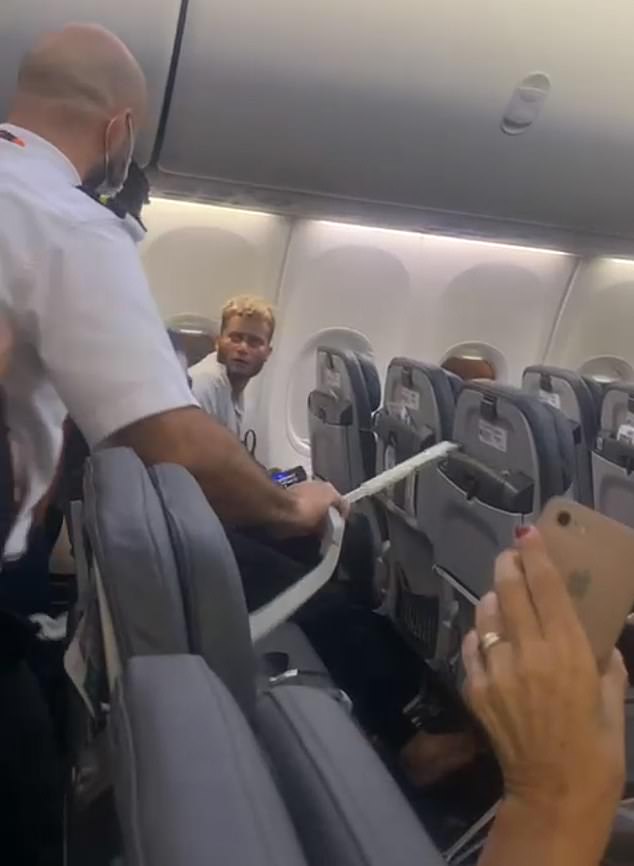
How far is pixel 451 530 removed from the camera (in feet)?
8.80

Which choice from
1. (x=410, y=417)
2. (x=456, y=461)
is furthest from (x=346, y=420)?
(x=456, y=461)

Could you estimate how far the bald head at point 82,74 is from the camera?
78.0 inches

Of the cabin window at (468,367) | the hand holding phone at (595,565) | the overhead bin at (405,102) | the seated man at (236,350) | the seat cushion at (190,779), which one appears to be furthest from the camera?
A: the cabin window at (468,367)

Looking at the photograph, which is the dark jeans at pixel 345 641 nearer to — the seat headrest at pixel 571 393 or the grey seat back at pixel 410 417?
the grey seat back at pixel 410 417

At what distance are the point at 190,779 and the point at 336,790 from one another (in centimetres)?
14

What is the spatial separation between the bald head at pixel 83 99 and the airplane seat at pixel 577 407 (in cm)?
175

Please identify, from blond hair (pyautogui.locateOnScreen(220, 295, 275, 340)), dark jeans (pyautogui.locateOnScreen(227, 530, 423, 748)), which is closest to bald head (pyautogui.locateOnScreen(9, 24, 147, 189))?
dark jeans (pyautogui.locateOnScreen(227, 530, 423, 748))

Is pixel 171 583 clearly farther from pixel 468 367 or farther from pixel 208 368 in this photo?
pixel 468 367

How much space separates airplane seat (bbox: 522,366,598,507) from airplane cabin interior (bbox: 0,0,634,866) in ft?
0.04

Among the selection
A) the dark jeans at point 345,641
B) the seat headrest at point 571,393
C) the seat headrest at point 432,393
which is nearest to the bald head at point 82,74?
the dark jeans at point 345,641

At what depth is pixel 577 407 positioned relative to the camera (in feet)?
12.2

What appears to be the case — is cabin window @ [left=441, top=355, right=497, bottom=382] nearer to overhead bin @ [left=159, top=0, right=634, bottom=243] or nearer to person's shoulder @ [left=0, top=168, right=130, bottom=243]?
overhead bin @ [left=159, top=0, right=634, bottom=243]

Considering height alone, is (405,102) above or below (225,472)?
above

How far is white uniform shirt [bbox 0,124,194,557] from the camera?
5.41 feet
